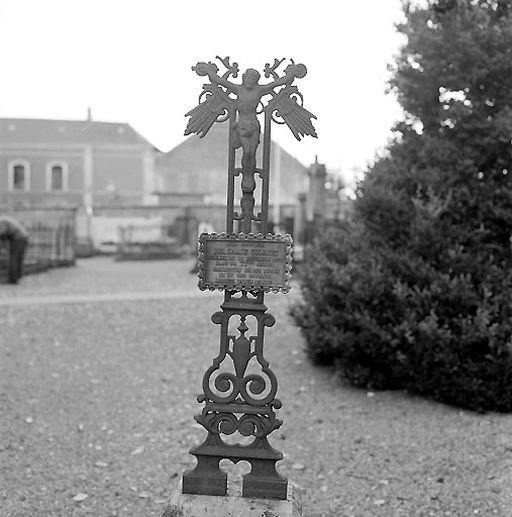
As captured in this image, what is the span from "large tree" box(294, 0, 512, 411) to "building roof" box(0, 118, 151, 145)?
17046mm

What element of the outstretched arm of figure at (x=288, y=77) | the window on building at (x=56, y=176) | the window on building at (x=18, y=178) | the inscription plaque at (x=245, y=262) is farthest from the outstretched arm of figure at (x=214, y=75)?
the window on building at (x=56, y=176)

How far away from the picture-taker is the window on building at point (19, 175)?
29781 millimetres

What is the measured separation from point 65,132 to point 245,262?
26.2 meters

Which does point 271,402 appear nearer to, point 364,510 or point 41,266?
point 364,510

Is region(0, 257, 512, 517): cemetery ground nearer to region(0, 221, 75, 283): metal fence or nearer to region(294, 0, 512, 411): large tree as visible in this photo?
region(294, 0, 512, 411): large tree

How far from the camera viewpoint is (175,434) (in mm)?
6352

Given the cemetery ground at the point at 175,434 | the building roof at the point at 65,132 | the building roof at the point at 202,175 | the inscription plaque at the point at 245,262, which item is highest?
the building roof at the point at 65,132

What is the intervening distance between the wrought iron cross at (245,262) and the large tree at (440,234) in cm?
305

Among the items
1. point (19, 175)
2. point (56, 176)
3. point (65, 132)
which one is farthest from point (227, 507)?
point (56, 176)

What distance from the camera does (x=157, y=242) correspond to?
2742cm

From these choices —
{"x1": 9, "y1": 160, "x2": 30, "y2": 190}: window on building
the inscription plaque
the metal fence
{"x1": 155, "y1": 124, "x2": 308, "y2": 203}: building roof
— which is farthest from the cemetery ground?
{"x1": 155, "y1": 124, "x2": 308, "y2": 203}: building roof

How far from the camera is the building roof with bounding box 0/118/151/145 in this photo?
24547mm

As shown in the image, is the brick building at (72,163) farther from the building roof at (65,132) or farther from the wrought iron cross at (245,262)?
the wrought iron cross at (245,262)

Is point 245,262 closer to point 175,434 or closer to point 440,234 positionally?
point 175,434
